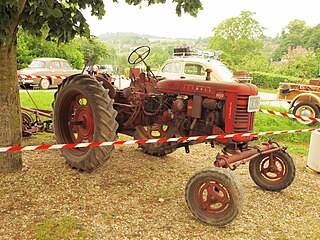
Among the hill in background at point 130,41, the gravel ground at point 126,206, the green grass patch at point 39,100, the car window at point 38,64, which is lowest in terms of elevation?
the gravel ground at point 126,206

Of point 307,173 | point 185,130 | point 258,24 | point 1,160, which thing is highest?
point 258,24

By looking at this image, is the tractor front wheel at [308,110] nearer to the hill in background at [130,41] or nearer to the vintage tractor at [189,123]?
the vintage tractor at [189,123]

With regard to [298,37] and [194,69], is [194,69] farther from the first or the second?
[298,37]

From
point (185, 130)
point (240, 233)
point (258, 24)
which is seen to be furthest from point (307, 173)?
point (258, 24)

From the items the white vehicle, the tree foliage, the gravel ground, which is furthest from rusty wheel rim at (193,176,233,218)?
the tree foliage

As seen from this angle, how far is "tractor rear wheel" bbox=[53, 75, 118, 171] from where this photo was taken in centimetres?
485

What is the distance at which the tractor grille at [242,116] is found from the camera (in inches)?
179

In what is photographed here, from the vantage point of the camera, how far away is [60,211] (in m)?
4.02

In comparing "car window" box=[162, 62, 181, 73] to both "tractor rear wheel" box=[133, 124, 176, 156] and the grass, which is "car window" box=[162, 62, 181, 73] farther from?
"tractor rear wheel" box=[133, 124, 176, 156]

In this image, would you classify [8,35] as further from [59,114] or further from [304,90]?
[304,90]

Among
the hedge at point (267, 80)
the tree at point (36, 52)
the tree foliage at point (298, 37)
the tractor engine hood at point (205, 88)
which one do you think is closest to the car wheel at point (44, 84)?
the tree at point (36, 52)

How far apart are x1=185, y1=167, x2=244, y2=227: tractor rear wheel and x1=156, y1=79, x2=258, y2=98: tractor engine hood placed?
1146mm

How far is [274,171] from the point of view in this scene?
5016 mm

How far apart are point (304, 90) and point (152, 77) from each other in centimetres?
690
